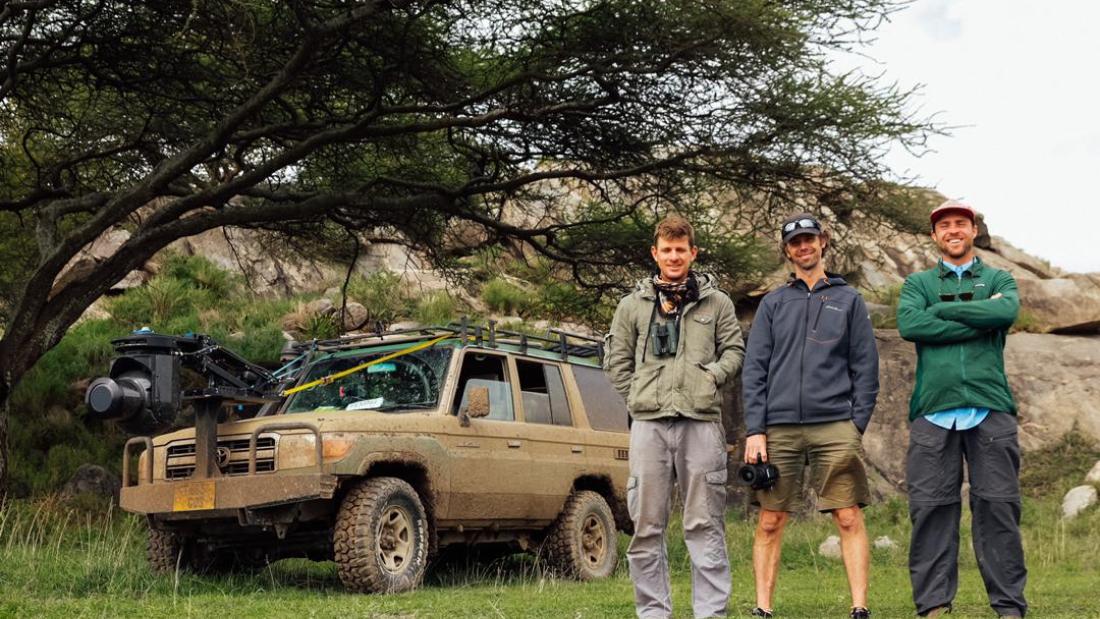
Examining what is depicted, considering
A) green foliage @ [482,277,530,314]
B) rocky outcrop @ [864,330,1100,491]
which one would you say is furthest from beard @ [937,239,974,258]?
green foliage @ [482,277,530,314]

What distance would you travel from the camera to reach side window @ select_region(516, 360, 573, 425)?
35.0 feet

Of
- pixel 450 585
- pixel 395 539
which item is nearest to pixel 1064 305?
pixel 450 585

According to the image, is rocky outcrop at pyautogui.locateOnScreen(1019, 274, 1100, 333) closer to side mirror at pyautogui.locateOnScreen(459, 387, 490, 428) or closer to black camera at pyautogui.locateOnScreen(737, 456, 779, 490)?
side mirror at pyautogui.locateOnScreen(459, 387, 490, 428)

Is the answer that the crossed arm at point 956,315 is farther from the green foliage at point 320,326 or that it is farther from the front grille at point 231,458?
the green foliage at point 320,326

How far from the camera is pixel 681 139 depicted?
580 inches

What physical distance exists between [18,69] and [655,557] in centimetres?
1137

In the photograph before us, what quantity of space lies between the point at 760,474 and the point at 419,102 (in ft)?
32.5

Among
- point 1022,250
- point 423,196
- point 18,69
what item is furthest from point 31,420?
point 1022,250

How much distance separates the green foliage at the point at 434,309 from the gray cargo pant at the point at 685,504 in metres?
17.8

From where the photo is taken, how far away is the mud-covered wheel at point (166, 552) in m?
9.45

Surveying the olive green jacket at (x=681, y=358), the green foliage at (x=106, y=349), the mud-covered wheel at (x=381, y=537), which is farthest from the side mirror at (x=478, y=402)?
the green foliage at (x=106, y=349)

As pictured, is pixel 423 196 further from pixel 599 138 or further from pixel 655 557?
pixel 655 557

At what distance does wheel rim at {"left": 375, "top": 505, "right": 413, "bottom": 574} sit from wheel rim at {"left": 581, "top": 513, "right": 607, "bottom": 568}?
2.34 meters

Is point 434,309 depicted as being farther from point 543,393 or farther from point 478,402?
point 478,402
